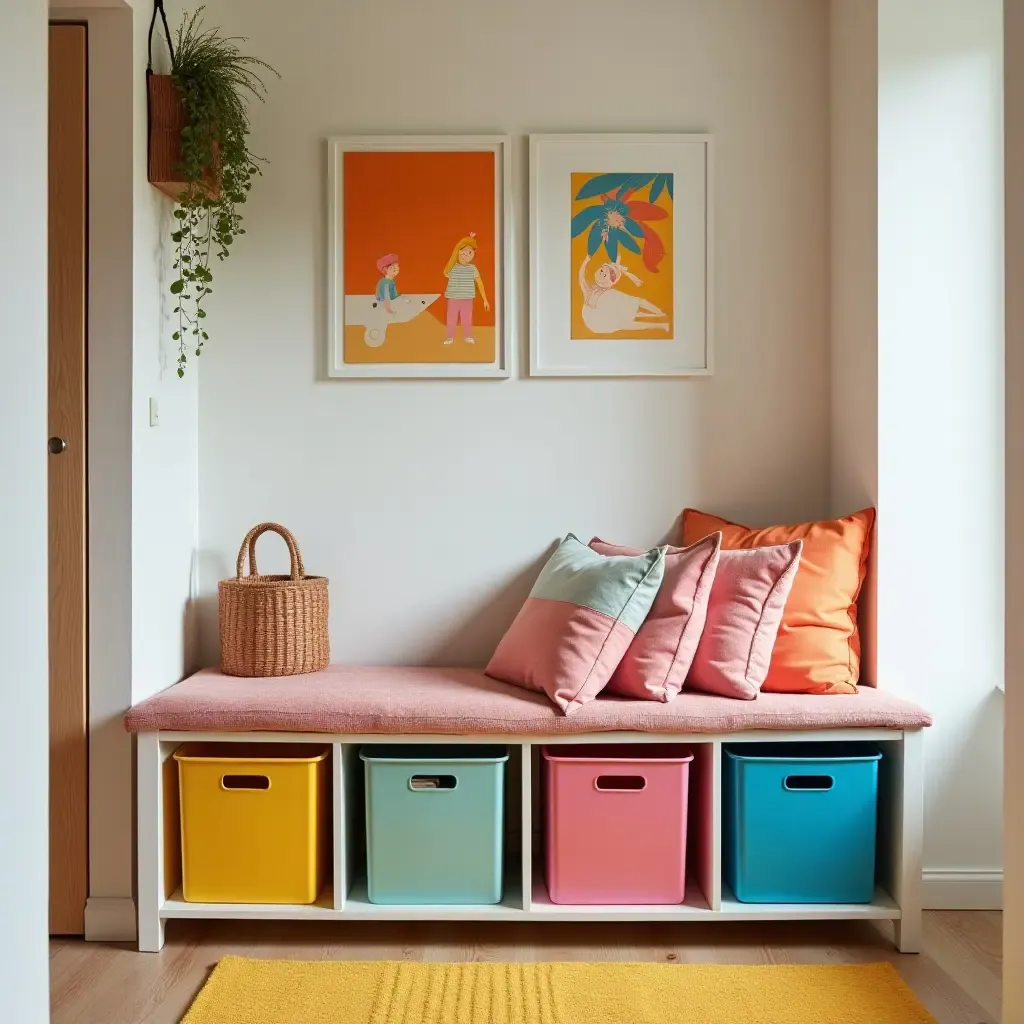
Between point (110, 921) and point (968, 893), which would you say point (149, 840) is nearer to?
point (110, 921)

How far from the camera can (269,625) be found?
9.07 feet

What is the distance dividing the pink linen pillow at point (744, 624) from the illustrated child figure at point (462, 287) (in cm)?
100

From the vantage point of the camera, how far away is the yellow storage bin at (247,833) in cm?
254

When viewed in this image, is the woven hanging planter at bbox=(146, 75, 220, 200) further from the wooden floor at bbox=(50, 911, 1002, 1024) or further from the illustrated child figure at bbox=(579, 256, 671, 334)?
the wooden floor at bbox=(50, 911, 1002, 1024)

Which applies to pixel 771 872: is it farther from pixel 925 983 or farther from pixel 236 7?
pixel 236 7

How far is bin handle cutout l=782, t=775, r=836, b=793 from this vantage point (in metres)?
2.54

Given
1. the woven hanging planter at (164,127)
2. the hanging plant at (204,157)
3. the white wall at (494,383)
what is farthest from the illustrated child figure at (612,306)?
the woven hanging planter at (164,127)

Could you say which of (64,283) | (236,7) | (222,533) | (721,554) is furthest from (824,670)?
(236,7)

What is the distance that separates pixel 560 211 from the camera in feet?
9.84

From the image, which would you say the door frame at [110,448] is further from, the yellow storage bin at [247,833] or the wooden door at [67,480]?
the yellow storage bin at [247,833]

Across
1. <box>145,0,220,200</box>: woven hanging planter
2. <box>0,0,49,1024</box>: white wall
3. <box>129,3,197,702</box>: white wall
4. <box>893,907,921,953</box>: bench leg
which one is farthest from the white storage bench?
<box>145,0,220,200</box>: woven hanging planter

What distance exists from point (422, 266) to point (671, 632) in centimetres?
123

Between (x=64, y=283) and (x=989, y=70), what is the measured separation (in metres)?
2.32

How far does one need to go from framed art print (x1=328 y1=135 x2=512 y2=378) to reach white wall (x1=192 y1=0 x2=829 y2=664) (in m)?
0.06
